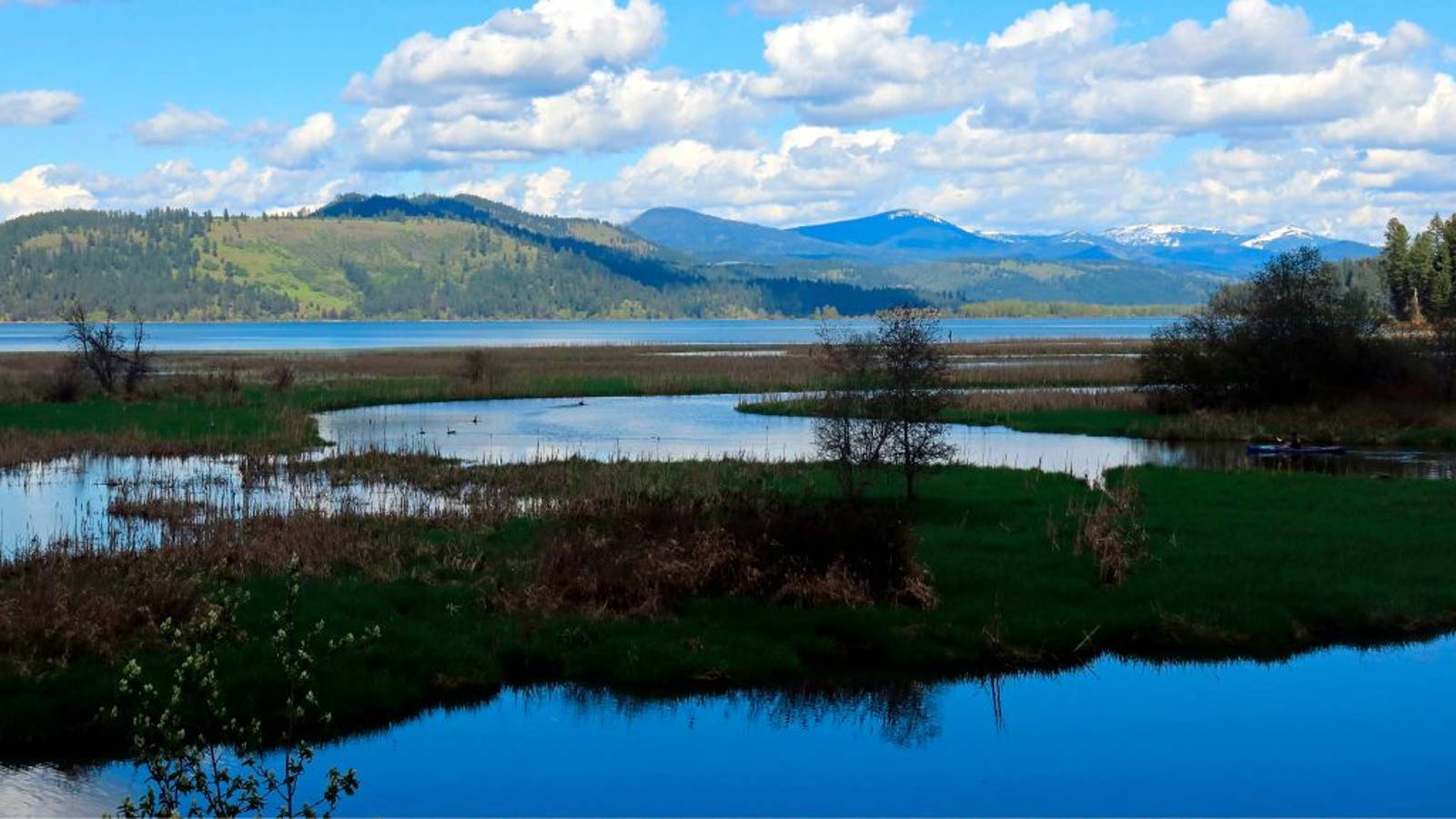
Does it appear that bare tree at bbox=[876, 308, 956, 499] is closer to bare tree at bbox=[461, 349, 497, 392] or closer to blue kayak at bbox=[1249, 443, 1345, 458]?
blue kayak at bbox=[1249, 443, 1345, 458]

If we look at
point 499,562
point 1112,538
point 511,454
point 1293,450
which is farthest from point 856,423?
point 1293,450

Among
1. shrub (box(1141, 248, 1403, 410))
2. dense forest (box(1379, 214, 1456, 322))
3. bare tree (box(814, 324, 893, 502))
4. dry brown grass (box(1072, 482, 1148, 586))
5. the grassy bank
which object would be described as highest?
dense forest (box(1379, 214, 1456, 322))

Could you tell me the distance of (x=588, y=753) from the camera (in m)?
18.3

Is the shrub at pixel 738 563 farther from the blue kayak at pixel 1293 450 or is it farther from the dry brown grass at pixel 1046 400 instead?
the dry brown grass at pixel 1046 400

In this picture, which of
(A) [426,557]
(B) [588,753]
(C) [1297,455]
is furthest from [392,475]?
(C) [1297,455]

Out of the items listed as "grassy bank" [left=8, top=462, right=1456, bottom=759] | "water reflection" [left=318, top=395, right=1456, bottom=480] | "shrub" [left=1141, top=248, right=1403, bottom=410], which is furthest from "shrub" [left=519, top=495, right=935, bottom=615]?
"shrub" [left=1141, top=248, right=1403, bottom=410]

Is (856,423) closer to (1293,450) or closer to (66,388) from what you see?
(1293,450)

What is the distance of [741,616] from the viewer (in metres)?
23.2

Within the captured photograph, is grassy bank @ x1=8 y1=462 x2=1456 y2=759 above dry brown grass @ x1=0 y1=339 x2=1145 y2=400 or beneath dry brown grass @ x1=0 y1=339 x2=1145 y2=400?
beneath

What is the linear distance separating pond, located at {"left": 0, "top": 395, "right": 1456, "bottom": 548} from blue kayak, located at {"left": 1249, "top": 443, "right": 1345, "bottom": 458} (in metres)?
0.79

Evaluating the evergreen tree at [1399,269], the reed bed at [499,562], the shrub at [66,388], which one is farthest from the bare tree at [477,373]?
the evergreen tree at [1399,269]

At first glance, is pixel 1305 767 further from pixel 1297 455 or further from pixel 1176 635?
pixel 1297 455

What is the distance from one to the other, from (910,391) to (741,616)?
13.7 m

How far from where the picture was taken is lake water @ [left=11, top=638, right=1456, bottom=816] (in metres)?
16.6
